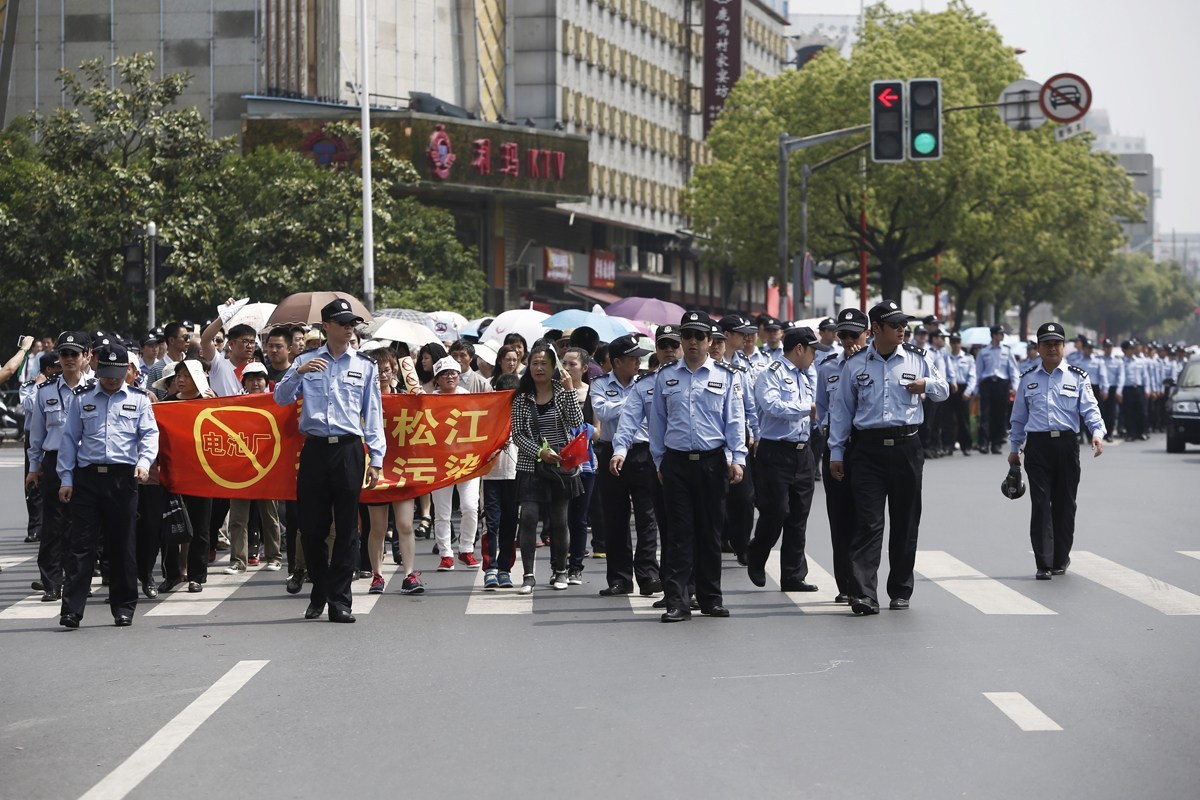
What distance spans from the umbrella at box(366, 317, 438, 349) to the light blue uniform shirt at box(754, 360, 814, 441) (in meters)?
7.30

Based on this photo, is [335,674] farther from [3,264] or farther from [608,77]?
[608,77]

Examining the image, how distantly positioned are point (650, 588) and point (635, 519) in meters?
0.49

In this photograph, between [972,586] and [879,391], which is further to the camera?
[972,586]

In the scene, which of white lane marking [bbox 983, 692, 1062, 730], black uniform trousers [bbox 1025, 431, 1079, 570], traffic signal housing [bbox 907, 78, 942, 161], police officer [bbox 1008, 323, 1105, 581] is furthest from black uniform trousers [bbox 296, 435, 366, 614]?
traffic signal housing [bbox 907, 78, 942, 161]

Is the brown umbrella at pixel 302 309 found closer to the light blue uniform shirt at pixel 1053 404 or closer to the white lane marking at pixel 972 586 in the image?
the white lane marking at pixel 972 586

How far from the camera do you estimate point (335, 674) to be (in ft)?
34.9

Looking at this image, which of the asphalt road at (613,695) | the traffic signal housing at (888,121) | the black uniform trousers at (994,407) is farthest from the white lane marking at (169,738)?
the black uniform trousers at (994,407)

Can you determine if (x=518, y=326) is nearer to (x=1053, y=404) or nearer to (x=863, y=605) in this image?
(x=1053, y=404)

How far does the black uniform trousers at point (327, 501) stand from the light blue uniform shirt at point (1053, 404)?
5.33 meters

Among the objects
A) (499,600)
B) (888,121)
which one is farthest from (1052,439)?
(888,121)

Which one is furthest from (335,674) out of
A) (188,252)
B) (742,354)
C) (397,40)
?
(397,40)

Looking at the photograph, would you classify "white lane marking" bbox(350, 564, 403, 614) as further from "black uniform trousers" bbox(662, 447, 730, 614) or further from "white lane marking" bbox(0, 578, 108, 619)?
"black uniform trousers" bbox(662, 447, 730, 614)

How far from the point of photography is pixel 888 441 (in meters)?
13.5

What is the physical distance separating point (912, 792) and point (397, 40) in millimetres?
63401
